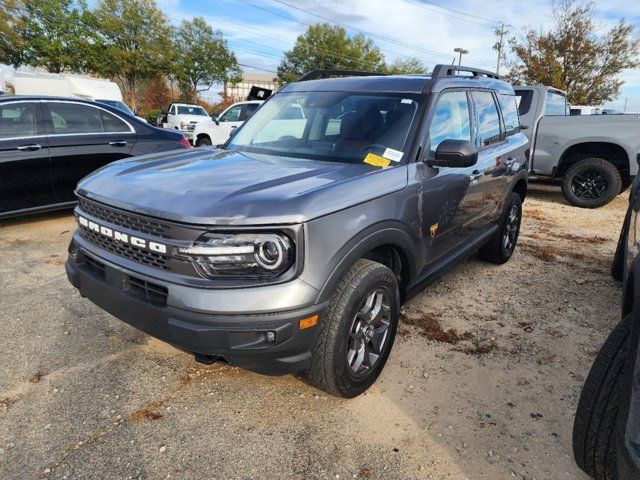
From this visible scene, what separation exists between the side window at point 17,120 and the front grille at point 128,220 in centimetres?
368

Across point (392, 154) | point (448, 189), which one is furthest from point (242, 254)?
point (448, 189)

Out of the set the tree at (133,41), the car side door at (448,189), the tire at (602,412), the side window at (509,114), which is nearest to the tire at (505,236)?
the side window at (509,114)

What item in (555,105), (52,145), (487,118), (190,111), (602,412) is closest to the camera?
(602,412)

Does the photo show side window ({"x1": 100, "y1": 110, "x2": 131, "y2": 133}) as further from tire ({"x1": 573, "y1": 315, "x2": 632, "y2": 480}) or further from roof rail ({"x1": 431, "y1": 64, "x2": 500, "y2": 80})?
tire ({"x1": 573, "y1": 315, "x2": 632, "y2": 480})

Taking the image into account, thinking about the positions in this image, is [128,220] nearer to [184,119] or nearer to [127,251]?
[127,251]

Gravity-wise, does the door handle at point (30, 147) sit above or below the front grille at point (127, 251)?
above

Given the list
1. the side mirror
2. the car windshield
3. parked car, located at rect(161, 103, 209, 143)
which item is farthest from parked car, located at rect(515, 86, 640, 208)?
parked car, located at rect(161, 103, 209, 143)

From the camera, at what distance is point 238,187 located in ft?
7.11

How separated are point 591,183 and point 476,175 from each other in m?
5.73

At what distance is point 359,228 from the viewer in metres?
2.24

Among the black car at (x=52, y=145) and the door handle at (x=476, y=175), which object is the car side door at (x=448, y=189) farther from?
the black car at (x=52, y=145)

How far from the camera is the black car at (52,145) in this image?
5164mm

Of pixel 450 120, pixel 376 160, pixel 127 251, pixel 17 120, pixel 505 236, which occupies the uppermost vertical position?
pixel 450 120

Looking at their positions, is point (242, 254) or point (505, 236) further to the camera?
point (505, 236)
